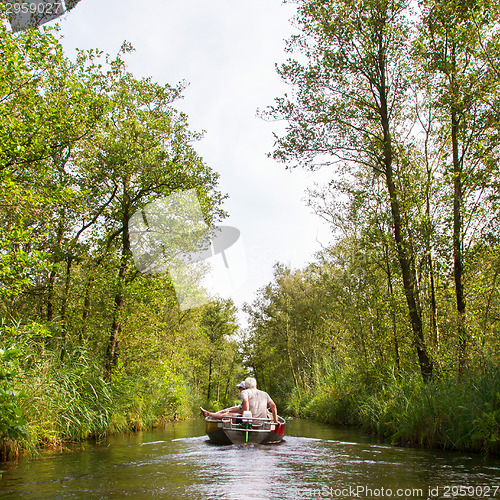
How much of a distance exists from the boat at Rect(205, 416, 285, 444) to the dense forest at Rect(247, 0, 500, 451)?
3.00 meters

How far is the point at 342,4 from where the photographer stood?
43.5ft

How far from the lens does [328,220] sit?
2030 centimetres

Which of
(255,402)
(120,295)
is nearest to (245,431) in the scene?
(255,402)

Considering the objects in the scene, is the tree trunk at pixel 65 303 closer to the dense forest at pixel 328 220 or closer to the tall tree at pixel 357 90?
the dense forest at pixel 328 220

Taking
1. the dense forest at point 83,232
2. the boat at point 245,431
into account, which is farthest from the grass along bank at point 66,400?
the boat at point 245,431

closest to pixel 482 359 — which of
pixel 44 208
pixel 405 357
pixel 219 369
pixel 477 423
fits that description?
pixel 477 423

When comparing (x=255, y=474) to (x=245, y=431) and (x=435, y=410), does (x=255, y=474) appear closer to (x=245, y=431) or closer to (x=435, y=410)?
(x=245, y=431)

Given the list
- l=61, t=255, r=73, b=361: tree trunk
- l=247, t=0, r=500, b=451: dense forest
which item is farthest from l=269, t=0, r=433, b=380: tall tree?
l=61, t=255, r=73, b=361: tree trunk

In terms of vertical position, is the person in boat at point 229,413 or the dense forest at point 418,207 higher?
the dense forest at point 418,207

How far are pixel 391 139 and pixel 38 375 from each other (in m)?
11.5

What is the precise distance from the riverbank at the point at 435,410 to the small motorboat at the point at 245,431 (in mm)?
2901

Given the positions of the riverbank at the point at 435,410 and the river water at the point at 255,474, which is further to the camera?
the riverbank at the point at 435,410

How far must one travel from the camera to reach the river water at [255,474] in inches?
232

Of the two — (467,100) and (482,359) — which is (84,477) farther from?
(467,100)
